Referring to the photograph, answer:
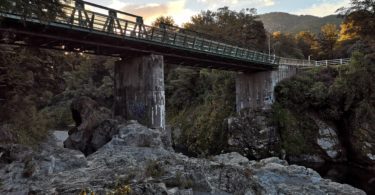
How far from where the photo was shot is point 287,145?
98.7 ft

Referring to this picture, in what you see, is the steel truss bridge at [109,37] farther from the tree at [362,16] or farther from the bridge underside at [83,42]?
the tree at [362,16]

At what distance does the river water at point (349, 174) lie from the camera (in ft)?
66.9

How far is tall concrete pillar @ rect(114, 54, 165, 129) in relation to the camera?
21469 millimetres

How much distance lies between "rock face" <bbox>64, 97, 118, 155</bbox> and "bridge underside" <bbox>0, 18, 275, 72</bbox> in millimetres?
4051

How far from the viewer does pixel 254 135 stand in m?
31.7

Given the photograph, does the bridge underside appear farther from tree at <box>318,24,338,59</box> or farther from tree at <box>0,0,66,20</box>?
tree at <box>318,24,338,59</box>

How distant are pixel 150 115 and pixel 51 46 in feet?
24.4

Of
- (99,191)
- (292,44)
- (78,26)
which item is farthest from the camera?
(292,44)

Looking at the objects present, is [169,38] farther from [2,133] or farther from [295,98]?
[295,98]

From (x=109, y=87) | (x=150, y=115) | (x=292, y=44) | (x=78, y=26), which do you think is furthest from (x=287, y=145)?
(x=109, y=87)

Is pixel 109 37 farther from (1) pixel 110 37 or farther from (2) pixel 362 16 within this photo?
(2) pixel 362 16

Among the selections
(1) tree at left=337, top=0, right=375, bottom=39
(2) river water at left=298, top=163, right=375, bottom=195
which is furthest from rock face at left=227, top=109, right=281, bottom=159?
(1) tree at left=337, top=0, right=375, bottom=39

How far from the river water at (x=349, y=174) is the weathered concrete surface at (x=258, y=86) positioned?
31.1ft

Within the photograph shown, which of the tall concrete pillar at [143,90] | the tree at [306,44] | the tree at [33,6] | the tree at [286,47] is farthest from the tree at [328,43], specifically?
the tree at [33,6]
